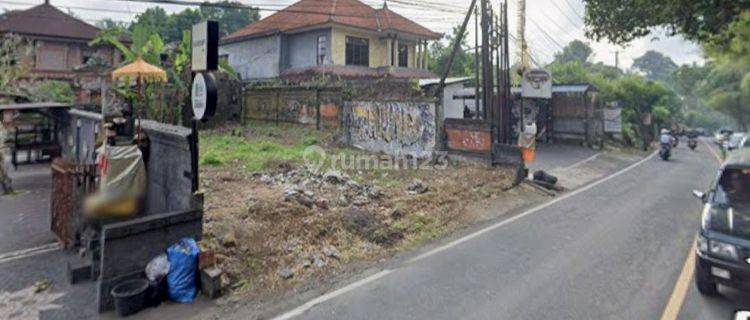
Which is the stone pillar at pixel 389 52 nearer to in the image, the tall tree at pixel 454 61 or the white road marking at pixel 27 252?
the tall tree at pixel 454 61

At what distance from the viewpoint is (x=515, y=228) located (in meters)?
8.80

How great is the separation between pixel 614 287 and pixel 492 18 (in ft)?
37.1

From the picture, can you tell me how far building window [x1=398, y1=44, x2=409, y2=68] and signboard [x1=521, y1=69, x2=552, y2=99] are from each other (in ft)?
38.3

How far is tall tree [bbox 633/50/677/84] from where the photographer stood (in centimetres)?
12494

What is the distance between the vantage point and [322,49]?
95.7 ft

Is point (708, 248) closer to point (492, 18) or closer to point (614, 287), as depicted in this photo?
point (614, 287)

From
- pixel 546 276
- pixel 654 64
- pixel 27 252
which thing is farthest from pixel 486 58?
pixel 654 64

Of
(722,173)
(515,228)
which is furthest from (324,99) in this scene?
(722,173)

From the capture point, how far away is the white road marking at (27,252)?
710cm

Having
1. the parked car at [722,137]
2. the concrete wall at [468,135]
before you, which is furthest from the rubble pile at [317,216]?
the parked car at [722,137]

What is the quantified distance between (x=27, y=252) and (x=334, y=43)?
23.3 m

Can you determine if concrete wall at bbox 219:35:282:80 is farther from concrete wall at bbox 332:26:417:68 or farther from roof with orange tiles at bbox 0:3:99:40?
roof with orange tiles at bbox 0:3:99:40

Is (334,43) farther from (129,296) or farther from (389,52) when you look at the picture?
(129,296)

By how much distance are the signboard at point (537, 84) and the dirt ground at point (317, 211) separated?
10641 mm
